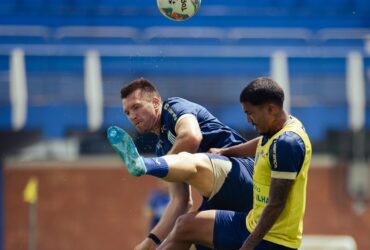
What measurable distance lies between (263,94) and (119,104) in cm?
883

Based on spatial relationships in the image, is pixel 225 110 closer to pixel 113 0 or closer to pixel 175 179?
pixel 113 0

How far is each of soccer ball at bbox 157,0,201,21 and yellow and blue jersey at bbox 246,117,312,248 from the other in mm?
1631

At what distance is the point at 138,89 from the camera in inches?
270

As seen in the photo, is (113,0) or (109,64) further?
(113,0)

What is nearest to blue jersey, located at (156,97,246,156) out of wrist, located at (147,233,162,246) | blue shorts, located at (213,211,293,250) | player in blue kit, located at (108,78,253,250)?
player in blue kit, located at (108,78,253,250)

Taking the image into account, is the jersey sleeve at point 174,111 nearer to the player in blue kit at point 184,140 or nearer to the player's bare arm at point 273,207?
the player in blue kit at point 184,140

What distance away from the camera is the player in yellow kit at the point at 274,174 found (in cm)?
560

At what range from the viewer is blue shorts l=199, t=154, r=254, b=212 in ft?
21.6

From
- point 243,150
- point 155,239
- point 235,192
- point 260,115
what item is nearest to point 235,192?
point 235,192

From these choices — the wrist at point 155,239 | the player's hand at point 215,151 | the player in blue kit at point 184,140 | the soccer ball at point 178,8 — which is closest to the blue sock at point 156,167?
the player in blue kit at point 184,140

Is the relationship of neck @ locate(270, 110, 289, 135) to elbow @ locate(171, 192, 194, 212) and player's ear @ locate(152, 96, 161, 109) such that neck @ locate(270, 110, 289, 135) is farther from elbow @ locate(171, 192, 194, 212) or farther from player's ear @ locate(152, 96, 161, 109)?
elbow @ locate(171, 192, 194, 212)

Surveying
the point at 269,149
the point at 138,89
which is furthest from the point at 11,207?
the point at 269,149

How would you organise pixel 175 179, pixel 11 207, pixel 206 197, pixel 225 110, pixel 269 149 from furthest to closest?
pixel 11 207 → pixel 225 110 → pixel 206 197 → pixel 175 179 → pixel 269 149

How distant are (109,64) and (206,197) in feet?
27.7
